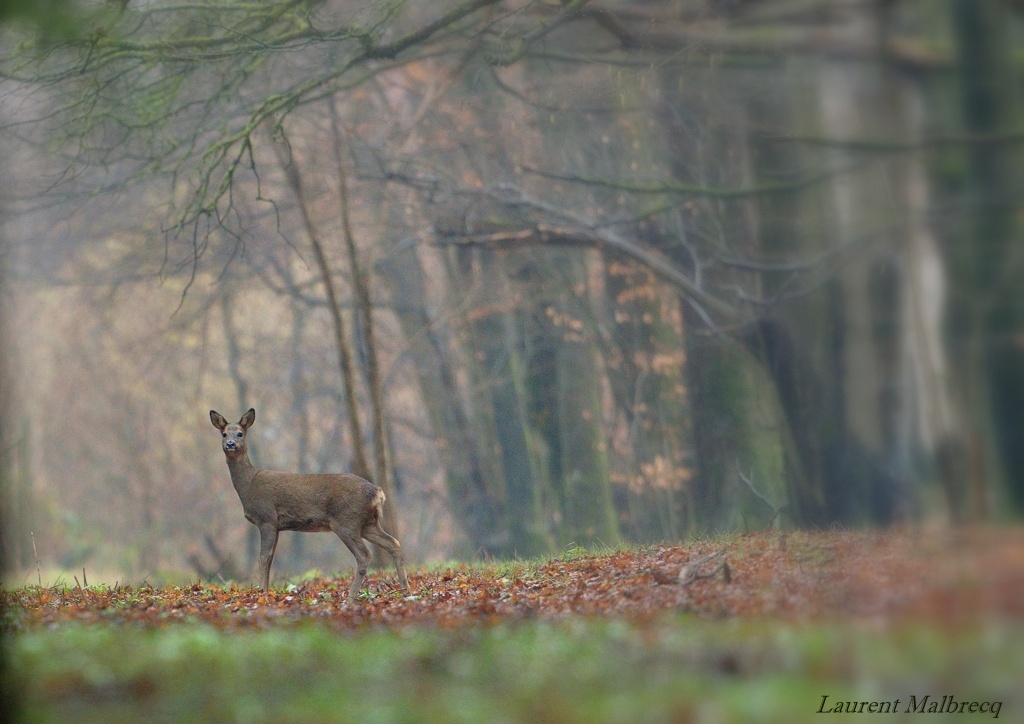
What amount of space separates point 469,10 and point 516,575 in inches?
320

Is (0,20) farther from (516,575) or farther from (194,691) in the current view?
(516,575)

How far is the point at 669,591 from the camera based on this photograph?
1027 centimetres

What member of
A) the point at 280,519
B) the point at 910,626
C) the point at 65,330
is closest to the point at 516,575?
the point at 280,519

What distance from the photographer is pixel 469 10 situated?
17234 millimetres

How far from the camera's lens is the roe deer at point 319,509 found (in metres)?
12.7

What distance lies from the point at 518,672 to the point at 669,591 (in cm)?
311

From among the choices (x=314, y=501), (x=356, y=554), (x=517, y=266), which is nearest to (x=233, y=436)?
(x=314, y=501)

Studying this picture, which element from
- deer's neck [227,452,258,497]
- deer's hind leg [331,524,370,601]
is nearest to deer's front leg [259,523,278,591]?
deer's neck [227,452,258,497]

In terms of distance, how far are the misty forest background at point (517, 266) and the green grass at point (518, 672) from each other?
9.36 feet

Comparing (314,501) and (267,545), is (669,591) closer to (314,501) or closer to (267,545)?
(314,501)

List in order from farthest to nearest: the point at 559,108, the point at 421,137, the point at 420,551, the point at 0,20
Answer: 1. the point at 420,551
2. the point at 421,137
3. the point at 559,108
4. the point at 0,20

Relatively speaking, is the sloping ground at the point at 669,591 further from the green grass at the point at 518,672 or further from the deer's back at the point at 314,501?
the deer's back at the point at 314,501

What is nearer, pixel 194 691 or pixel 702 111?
pixel 194 691

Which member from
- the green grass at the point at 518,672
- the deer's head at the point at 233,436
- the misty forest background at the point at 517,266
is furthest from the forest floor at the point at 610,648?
the deer's head at the point at 233,436
